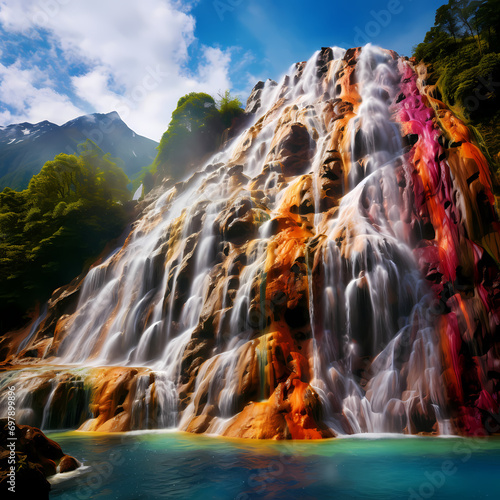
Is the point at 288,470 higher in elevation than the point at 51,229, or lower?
lower

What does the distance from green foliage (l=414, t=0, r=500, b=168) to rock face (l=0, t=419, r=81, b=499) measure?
1669cm

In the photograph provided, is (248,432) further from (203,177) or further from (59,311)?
(203,177)

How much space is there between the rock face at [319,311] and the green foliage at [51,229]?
8.06 m

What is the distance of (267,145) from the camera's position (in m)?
26.1

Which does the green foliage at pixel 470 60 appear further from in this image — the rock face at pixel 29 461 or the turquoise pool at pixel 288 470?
the rock face at pixel 29 461

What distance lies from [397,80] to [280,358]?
69.7 feet

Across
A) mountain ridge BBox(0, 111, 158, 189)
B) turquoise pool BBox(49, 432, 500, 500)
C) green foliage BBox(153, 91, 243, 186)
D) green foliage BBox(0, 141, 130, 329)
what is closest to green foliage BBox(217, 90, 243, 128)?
green foliage BBox(153, 91, 243, 186)

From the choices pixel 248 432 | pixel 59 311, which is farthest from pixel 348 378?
pixel 59 311

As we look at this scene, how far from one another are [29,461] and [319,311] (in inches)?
349

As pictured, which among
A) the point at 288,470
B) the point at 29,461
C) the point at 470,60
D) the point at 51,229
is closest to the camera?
the point at 29,461

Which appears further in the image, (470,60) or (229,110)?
(229,110)

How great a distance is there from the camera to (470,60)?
714 inches

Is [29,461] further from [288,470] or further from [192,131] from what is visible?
[192,131]

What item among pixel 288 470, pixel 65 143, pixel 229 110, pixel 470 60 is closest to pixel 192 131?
pixel 229 110
